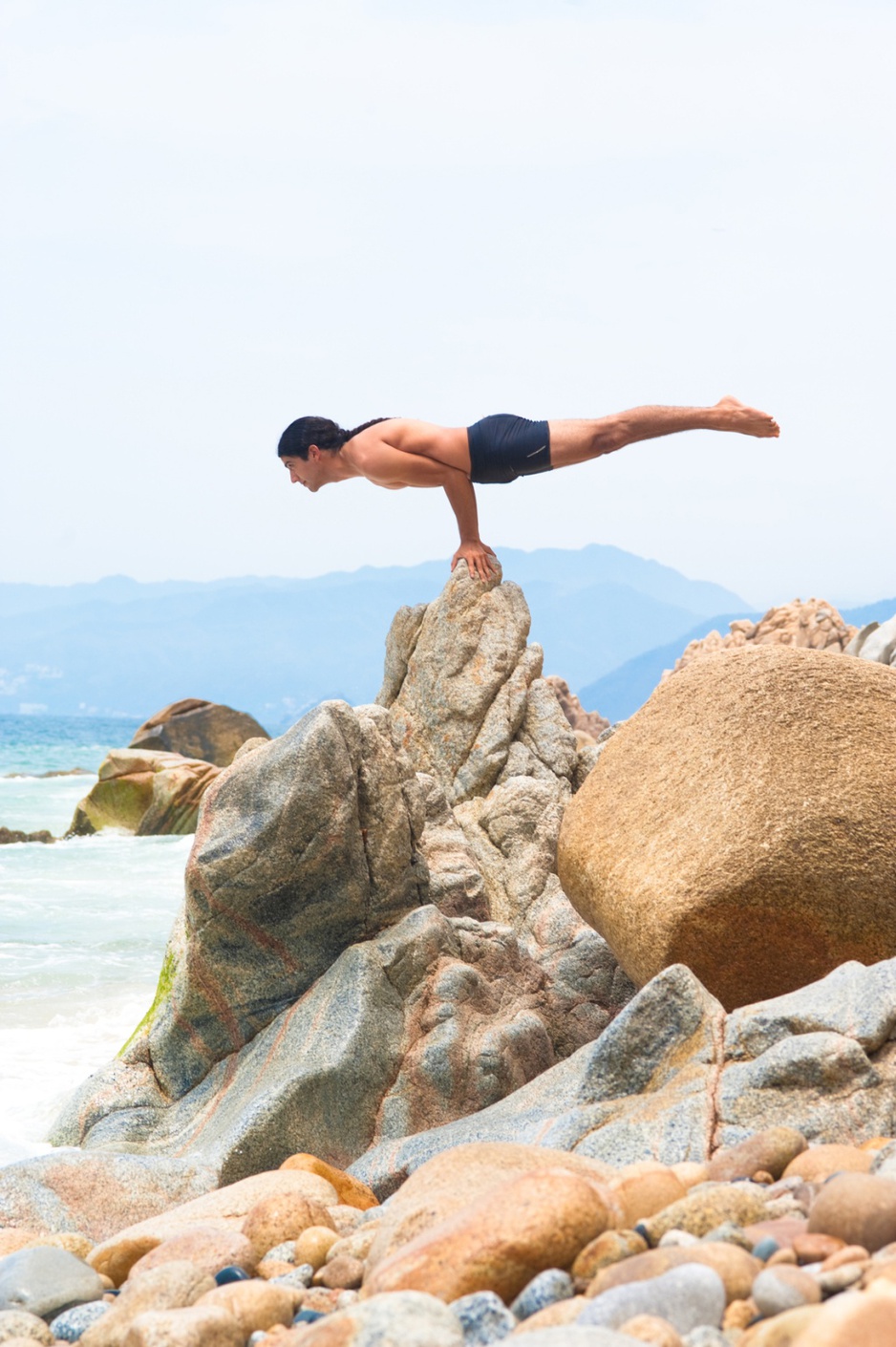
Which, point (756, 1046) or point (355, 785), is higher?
point (355, 785)

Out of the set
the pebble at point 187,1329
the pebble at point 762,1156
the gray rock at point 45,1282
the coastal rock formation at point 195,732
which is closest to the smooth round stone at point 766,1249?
the pebble at point 762,1156

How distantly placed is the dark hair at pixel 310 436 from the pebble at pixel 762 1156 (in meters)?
6.00

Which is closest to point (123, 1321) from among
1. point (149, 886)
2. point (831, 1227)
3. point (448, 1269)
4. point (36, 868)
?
point (448, 1269)

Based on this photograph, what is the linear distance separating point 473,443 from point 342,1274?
603 centimetres

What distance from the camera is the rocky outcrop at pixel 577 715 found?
2869 cm

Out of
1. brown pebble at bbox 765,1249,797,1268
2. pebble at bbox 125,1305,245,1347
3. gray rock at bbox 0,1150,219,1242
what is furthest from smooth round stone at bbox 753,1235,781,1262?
gray rock at bbox 0,1150,219,1242

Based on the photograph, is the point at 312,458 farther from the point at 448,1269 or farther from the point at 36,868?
the point at 36,868

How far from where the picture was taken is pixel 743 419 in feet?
28.5

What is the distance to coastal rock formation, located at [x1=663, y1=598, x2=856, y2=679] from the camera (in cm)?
2716

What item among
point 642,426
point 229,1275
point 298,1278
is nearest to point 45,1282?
point 229,1275

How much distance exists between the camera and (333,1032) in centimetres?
648

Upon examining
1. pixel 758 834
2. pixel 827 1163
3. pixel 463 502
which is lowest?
pixel 827 1163

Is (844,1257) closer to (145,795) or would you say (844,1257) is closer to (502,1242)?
(502,1242)

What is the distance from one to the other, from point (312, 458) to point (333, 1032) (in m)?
4.18
